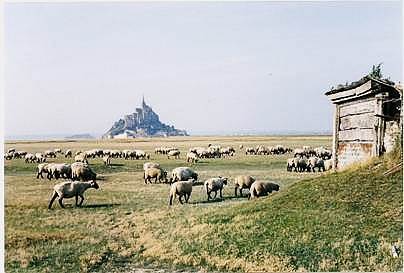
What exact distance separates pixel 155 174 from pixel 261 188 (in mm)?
1146

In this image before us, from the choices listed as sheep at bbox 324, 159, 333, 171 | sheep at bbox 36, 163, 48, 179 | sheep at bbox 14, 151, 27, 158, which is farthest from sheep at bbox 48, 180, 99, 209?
sheep at bbox 324, 159, 333, 171

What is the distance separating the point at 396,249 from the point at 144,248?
8.19 ft

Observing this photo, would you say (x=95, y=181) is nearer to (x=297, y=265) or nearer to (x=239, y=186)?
(x=239, y=186)

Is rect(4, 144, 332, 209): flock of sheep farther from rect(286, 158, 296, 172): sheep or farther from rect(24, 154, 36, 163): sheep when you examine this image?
rect(24, 154, 36, 163): sheep

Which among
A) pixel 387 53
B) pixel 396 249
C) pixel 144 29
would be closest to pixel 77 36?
pixel 144 29

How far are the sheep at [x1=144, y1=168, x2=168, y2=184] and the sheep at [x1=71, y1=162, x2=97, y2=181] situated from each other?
569 millimetres

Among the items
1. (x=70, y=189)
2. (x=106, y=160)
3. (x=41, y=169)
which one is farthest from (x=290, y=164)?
(x=41, y=169)

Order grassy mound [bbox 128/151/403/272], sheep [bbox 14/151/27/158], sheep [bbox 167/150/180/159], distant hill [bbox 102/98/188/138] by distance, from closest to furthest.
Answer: grassy mound [bbox 128/151/403/272], sheep [bbox 14/151/27/158], distant hill [bbox 102/98/188/138], sheep [bbox 167/150/180/159]

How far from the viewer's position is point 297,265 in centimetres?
550

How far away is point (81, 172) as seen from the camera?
6098 millimetres

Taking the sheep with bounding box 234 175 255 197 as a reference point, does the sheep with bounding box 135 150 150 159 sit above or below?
above

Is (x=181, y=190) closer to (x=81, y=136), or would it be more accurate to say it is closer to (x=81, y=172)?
(x=81, y=172)

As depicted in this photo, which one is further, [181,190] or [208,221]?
[181,190]

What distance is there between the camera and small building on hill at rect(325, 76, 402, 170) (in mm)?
A: 5922
